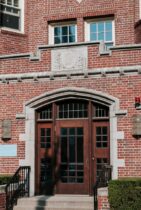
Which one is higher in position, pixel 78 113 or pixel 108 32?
pixel 108 32

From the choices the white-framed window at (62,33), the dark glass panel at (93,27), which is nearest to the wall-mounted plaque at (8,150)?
the white-framed window at (62,33)

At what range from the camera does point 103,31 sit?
1766 cm

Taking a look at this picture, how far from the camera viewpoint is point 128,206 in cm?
1250

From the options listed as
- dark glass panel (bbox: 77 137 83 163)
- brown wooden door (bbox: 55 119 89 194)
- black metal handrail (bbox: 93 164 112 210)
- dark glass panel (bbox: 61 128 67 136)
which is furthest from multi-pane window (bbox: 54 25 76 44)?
black metal handrail (bbox: 93 164 112 210)

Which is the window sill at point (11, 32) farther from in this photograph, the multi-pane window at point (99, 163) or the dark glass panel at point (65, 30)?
the multi-pane window at point (99, 163)

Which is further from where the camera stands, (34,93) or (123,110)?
(34,93)

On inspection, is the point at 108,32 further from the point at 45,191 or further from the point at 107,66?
the point at 45,191

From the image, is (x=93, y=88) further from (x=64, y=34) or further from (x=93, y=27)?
(x=64, y=34)

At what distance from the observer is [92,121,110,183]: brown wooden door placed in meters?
14.9

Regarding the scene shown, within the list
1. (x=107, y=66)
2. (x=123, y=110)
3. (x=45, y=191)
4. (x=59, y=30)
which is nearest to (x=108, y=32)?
(x=59, y=30)

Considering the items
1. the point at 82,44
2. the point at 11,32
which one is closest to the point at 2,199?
the point at 82,44

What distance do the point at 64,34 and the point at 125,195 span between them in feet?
25.7

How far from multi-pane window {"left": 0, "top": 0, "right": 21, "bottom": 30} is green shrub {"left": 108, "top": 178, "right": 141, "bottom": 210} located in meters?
8.17

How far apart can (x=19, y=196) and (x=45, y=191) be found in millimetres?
1090
